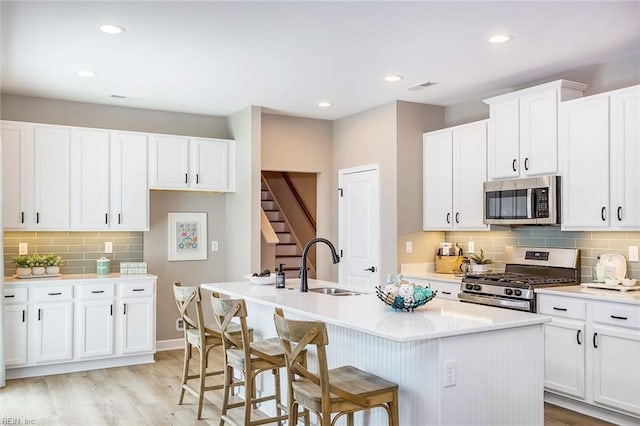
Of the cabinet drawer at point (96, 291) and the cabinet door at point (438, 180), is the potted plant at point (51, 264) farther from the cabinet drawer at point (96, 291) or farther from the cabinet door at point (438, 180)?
the cabinet door at point (438, 180)

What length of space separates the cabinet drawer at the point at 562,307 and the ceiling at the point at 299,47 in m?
1.91

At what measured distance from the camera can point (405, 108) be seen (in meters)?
5.99

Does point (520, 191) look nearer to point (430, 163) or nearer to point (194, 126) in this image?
point (430, 163)

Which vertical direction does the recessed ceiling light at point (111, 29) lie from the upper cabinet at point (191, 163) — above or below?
above

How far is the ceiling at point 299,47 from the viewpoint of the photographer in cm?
344

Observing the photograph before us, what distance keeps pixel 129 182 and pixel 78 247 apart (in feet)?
2.98

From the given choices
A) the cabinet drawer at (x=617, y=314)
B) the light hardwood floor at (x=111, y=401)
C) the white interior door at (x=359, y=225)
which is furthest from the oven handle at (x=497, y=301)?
the white interior door at (x=359, y=225)

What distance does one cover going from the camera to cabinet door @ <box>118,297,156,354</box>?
5.65 metres

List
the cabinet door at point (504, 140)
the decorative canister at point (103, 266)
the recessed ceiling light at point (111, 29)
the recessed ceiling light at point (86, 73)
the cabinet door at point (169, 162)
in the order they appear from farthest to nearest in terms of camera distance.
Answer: the cabinet door at point (169, 162) → the decorative canister at point (103, 266) → the cabinet door at point (504, 140) → the recessed ceiling light at point (86, 73) → the recessed ceiling light at point (111, 29)

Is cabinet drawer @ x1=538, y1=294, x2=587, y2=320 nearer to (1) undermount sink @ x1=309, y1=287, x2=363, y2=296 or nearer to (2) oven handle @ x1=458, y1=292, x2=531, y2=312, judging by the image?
(2) oven handle @ x1=458, y1=292, x2=531, y2=312

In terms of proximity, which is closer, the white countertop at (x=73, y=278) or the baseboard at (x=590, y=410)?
the baseboard at (x=590, y=410)

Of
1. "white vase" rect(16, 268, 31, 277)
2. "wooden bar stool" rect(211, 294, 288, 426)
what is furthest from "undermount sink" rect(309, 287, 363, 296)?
"white vase" rect(16, 268, 31, 277)

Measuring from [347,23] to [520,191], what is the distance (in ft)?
7.43

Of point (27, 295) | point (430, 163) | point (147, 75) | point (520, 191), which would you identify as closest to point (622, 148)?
point (520, 191)
